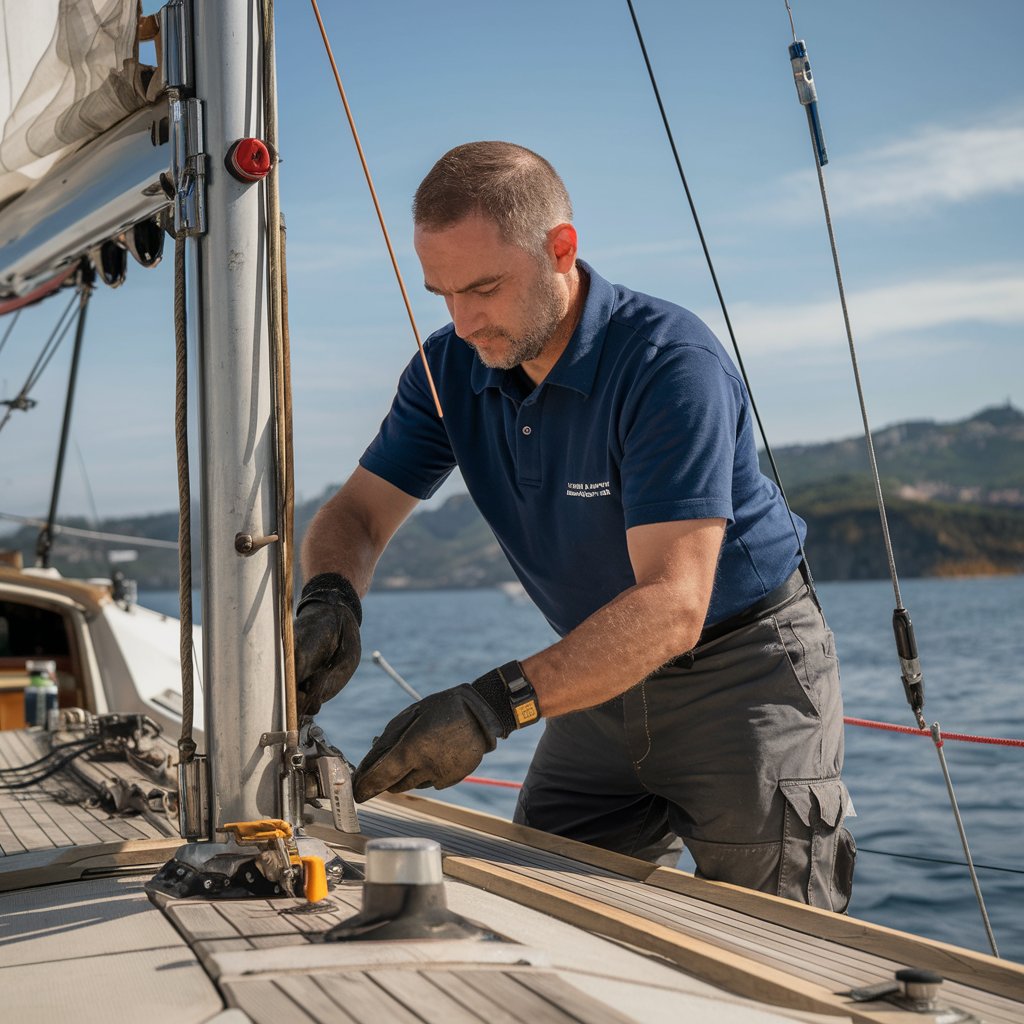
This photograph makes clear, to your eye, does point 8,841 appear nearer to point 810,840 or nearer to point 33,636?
point 810,840

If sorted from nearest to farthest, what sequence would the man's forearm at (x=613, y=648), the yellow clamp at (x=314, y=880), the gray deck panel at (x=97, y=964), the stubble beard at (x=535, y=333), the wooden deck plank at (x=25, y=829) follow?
the gray deck panel at (x=97, y=964) < the yellow clamp at (x=314, y=880) < the man's forearm at (x=613, y=648) < the stubble beard at (x=535, y=333) < the wooden deck plank at (x=25, y=829)

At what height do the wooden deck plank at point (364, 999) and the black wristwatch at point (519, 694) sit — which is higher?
the black wristwatch at point (519, 694)

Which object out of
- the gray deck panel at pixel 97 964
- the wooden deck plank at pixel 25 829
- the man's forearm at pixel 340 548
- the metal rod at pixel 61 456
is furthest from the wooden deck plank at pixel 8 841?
the metal rod at pixel 61 456

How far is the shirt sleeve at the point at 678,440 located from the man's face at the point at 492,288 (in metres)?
0.24

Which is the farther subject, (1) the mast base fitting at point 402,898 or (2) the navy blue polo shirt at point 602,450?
(2) the navy blue polo shirt at point 602,450

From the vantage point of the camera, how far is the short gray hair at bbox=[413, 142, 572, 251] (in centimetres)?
235

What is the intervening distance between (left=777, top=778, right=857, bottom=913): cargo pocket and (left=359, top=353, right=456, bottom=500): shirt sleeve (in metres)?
1.08

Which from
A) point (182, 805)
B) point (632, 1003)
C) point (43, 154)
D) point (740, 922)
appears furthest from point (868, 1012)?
point (43, 154)

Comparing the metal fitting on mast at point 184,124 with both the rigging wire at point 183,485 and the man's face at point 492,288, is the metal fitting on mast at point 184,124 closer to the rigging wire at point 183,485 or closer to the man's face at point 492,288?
the rigging wire at point 183,485

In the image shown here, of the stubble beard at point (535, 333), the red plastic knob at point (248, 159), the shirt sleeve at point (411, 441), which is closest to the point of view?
the red plastic knob at point (248, 159)

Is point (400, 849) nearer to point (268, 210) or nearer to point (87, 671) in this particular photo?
point (268, 210)

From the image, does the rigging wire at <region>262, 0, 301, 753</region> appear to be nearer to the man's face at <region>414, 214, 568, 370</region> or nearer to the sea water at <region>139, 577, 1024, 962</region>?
the man's face at <region>414, 214, 568, 370</region>

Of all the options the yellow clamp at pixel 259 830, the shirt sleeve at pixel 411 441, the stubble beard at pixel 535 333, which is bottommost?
the yellow clamp at pixel 259 830

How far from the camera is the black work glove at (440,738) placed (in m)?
2.01
